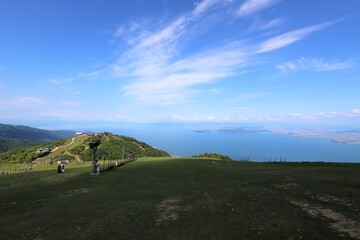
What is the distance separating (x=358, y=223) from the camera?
31.3ft

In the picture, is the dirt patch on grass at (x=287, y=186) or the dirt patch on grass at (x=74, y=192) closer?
the dirt patch on grass at (x=287, y=186)

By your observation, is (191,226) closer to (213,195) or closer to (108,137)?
(213,195)

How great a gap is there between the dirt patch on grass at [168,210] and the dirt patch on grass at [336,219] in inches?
Result: 194

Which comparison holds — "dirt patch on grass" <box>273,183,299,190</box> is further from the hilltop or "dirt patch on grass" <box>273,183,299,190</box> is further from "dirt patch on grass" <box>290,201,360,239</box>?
the hilltop

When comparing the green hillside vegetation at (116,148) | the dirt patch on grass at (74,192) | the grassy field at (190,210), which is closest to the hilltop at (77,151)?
the green hillside vegetation at (116,148)

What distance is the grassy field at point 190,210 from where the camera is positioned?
30.9 ft

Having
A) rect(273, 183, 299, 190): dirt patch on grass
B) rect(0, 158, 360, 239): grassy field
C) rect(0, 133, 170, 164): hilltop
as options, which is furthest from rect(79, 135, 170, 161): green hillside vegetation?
rect(273, 183, 299, 190): dirt patch on grass

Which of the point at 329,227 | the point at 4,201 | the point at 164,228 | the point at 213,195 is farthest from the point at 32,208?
the point at 329,227

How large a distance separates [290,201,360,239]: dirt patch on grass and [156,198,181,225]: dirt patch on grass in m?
4.94

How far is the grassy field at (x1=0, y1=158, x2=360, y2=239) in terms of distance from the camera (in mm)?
9414

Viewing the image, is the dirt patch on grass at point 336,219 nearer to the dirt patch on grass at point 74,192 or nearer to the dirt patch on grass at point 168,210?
the dirt patch on grass at point 168,210

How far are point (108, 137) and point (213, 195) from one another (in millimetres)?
88582

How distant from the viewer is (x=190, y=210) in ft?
39.4

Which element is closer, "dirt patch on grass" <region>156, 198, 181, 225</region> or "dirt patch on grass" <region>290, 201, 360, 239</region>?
"dirt patch on grass" <region>290, 201, 360, 239</region>
